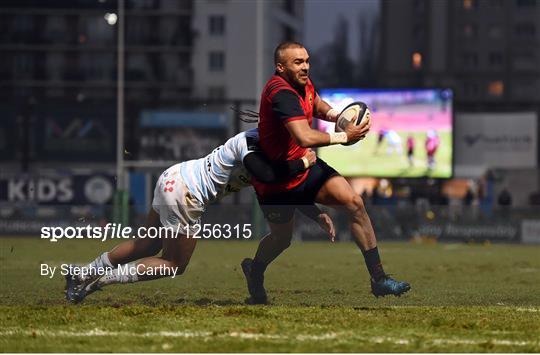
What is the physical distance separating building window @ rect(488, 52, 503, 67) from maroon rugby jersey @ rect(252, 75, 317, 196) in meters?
64.3

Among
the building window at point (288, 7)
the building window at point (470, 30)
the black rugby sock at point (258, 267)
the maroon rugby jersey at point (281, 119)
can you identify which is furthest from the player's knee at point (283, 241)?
the building window at point (470, 30)

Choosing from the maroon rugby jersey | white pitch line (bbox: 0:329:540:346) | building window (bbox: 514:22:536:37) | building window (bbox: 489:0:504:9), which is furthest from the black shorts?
building window (bbox: 489:0:504:9)

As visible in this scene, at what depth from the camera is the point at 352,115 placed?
11.5 metres

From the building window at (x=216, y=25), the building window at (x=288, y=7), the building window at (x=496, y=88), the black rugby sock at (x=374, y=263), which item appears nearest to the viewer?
the black rugby sock at (x=374, y=263)

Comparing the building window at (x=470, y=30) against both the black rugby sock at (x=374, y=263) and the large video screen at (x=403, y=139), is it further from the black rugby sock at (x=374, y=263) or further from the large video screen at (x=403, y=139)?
the black rugby sock at (x=374, y=263)

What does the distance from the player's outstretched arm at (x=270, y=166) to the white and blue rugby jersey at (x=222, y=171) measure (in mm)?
70

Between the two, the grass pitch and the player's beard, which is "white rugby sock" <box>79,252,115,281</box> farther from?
the player's beard

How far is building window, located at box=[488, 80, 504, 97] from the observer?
245 ft

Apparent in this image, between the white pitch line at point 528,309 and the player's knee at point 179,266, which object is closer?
the white pitch line at point 528,309

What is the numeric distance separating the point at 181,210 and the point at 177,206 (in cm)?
5

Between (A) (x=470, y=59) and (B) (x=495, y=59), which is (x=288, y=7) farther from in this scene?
(B) (x=495, y=59)

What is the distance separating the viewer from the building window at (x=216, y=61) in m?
75.4

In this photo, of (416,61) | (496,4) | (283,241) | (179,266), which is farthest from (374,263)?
(496,4)

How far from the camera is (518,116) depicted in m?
56.8
